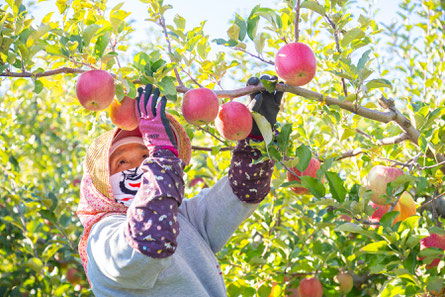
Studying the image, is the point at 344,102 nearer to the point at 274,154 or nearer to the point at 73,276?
the point at 274,154

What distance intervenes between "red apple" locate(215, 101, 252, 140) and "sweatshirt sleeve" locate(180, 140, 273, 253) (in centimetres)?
15

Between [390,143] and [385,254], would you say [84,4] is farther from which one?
[385,254]

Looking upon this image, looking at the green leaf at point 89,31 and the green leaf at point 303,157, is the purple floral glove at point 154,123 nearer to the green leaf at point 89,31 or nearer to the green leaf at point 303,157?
the green leaf at point 89,31

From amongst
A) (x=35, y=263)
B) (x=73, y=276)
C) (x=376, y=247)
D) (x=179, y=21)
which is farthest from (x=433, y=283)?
(x=73, y=276)

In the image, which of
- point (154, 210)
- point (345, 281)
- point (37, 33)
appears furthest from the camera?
point (345, 281)

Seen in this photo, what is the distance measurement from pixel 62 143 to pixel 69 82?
1110mm

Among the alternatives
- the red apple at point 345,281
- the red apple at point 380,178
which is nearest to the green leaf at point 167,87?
the red apple at point 380,178

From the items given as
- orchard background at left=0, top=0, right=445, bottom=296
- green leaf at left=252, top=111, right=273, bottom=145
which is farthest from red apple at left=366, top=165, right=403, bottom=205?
green leaf at left=252, top=111, right=273, bottom=145

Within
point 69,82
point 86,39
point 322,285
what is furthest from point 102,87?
point 69,82

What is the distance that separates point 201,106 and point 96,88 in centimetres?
33

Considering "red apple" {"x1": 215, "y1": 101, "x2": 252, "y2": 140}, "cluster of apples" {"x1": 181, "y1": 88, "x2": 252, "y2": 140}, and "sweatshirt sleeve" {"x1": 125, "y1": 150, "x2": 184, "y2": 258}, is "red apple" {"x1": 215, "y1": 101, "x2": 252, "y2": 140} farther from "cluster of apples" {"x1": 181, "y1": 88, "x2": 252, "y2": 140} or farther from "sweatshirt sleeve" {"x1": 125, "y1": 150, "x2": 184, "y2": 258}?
"sweatshirt sleeve" {"x1": 125, "y1": 150, "x2": 184, "y2": 258}

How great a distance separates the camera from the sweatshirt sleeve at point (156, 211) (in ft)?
4.36

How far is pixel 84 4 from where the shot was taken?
Answer: 6.22 feet

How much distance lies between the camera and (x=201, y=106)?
1557 millimetres
